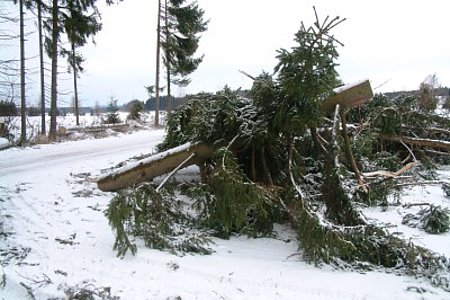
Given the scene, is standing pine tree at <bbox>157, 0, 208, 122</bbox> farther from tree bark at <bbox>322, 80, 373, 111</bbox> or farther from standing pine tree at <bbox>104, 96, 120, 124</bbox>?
tree bark at <bbox>322, 80, 373, 111</bbox>

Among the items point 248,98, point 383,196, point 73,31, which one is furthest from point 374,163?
point 73,31

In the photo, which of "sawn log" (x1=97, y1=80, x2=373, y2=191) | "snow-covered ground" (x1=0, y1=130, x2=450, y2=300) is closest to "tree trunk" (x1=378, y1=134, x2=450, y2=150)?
"sawn log" (x1=97, y1=80, x2=373, y2=191)

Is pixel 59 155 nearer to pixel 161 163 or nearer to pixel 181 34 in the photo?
pixel 161 163

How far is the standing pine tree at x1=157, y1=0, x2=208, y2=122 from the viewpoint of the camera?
21.9 m

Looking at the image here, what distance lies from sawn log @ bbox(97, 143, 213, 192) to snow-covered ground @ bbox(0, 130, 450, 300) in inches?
19.2

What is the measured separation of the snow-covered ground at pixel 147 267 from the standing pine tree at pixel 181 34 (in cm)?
1804

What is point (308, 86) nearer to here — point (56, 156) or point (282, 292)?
point (282, 292)

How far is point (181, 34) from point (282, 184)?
19.3 m

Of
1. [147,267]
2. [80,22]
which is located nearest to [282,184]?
[147,267]

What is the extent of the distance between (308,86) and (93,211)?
311 cm

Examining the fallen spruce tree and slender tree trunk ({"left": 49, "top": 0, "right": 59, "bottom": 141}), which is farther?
slender tree trunk ({"left": 49, "top": 0, "right": 59, "bottom": 141})

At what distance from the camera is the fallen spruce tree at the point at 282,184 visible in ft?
11.9

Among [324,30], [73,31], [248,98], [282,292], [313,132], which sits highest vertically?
[73,31]

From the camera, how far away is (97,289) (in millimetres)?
2938
